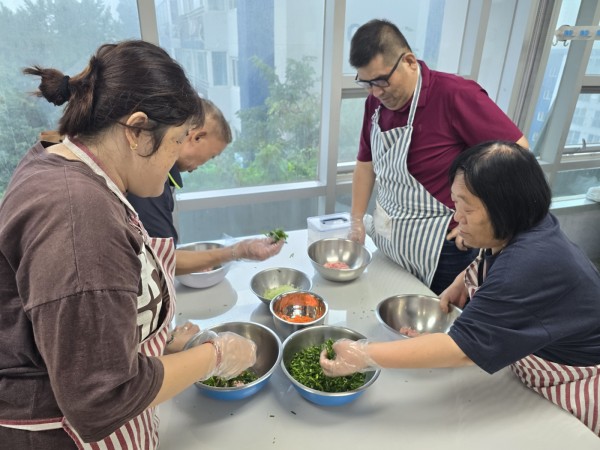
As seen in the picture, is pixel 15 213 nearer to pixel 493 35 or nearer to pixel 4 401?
pixel 4 401

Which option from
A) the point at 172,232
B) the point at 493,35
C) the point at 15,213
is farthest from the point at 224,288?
the point at 493,35

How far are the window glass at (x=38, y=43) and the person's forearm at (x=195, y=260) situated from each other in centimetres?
140

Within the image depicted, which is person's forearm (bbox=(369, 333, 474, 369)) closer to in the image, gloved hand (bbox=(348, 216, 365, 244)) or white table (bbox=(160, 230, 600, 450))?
white table (bbox=(160, 230, 600, 450))

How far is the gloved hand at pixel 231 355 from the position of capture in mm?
1042

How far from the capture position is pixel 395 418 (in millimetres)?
1102

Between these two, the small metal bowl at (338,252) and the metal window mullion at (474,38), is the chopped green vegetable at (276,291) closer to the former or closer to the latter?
the small metal bowl at (338,252)

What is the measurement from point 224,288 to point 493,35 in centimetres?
294

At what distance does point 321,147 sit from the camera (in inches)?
115

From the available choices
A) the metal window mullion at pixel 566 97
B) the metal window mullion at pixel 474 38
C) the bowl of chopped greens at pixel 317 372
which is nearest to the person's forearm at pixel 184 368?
the bowl of chopped greens at pixel 317 372

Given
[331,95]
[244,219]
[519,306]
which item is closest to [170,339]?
[519,306]

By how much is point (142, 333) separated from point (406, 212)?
4.31 ft

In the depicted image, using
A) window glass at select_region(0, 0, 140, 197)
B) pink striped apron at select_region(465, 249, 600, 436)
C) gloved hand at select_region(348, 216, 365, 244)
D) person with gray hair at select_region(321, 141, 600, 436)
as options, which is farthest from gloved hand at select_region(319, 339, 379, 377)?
window glass at select_region(0, 0, 140, 197)

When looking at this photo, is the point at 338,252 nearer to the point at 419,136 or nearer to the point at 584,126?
the point at 419,136

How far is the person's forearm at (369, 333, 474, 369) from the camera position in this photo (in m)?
1.08
